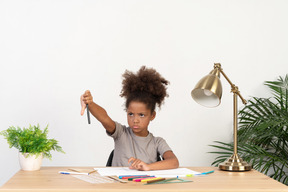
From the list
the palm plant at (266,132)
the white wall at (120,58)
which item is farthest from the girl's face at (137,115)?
the white wall at (120,58)

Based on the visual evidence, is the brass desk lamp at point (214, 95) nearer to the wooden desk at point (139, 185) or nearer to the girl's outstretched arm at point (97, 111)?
the wooden desk at point (139, 185)

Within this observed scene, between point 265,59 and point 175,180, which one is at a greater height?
point 265,59

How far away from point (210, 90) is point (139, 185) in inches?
25.7

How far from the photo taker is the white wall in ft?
13.2

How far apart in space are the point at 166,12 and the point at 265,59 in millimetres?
1085

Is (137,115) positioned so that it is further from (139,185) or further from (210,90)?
(139,185)

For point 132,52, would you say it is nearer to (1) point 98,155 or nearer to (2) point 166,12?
(2) point 166,12

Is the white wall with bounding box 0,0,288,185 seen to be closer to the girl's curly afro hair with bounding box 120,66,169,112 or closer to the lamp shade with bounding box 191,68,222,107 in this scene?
the girl's curly afro hair with bounding box 120,66,169,112

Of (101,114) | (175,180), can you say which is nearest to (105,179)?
(175,180)

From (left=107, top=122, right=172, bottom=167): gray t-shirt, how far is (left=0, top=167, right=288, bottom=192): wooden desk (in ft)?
2.08

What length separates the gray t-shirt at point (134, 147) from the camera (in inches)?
104

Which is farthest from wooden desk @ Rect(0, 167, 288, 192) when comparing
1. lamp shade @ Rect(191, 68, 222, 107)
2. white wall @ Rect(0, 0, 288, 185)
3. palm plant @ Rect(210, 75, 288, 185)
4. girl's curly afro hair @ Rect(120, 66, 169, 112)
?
white wall @ Rect(0, 0, 288, 185)

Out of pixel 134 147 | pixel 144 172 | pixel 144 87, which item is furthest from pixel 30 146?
pixel 144 87

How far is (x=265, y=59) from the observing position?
423 centimetres
